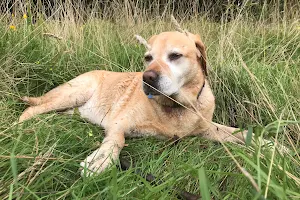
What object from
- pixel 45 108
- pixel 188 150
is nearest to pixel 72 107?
pixel 45 108

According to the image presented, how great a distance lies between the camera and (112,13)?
5652 mm

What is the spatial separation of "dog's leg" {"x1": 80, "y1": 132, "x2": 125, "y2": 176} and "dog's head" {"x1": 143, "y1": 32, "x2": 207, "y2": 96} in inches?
16.1

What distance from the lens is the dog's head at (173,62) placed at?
2.22m

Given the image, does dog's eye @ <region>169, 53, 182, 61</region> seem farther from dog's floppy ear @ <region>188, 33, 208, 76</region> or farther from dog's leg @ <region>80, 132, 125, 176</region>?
dog's leg @ <region>80, 132, 125, 176</region>

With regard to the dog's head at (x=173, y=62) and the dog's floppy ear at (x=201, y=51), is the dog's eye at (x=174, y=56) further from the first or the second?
the dog's floppy ear at (x=201, y=51)

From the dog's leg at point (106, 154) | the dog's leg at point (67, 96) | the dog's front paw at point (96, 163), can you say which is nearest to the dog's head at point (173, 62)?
the dog's leg at point (106, 154)

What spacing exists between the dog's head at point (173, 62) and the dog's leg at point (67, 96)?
86cm

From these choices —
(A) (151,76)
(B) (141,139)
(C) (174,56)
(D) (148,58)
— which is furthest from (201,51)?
(B) (141,139)

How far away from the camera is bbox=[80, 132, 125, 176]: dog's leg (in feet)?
5.60

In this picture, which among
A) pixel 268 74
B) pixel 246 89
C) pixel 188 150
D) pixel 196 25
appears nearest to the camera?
pixel 188 150

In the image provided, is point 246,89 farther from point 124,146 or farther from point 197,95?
point 124,146

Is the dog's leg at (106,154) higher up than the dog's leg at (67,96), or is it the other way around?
the dog's leg at (106,154)

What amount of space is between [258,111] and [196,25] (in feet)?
9.46

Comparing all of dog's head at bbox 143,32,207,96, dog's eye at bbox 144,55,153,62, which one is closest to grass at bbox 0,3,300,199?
dog's head at bbox 143,32,207,96
